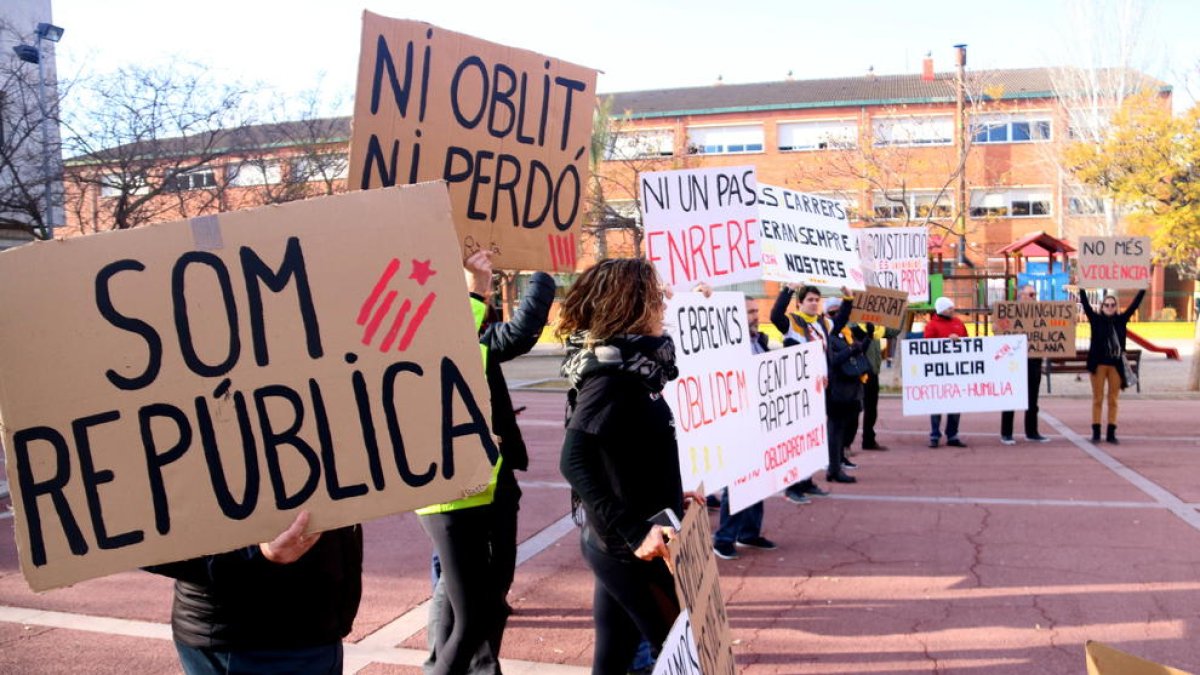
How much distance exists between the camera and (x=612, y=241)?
35938 mm

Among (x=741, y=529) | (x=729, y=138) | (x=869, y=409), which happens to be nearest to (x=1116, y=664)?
(x=741, y=529)

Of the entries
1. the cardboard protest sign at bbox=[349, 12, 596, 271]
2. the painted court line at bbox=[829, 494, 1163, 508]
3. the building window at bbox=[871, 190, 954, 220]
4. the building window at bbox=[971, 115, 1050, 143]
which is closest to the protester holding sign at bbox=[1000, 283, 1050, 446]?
the painted court line at bbox=[829, 494, 1163, 508]

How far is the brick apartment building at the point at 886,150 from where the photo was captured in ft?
89.8

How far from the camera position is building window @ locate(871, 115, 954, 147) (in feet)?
94.5

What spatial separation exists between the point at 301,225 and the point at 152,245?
31 centimetres

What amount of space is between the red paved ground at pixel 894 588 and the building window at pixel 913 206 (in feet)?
60.1

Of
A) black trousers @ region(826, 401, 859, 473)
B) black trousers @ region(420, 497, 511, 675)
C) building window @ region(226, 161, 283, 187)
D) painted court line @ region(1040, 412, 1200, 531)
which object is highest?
building window @ region(226, 161, 283, 187)

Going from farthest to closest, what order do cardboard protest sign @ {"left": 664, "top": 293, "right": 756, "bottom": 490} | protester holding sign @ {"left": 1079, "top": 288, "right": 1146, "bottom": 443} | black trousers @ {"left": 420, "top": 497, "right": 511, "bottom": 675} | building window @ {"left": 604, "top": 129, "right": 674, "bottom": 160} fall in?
1. building window @ {"left": 604, "top": 129, "right": 674, "bottom": 160}
2. protester holding sign @ {"left": 1079, "top": 288, "right": 1146, "bottom": 443}
3. cardboard protest sign @ {"left": 664, "top": 293, "right": 756, "bottom": 490}
4. black trousers @ {"left": 420, "top": 497, "right": 511, "bottom": 675}

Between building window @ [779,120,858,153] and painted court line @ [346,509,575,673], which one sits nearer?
painted court line @ [346,509,575,673]

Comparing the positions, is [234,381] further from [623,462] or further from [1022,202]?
[1022,202]

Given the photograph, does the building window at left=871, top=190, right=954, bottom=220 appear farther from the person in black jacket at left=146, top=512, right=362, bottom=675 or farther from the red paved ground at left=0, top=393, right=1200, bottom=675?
the person in black jacket at left=146, top=512, right=362, bottom=675

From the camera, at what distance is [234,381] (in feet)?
7.11

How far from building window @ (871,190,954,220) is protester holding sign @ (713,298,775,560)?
19.7 m

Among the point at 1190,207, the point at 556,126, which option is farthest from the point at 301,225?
the point at 1190,207
